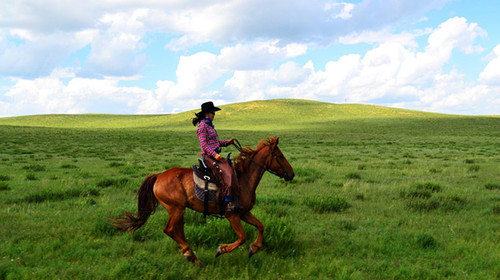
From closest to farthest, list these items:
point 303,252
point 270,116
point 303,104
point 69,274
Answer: point 69,274 → point 303,252 → point 270,116 → point 303,104

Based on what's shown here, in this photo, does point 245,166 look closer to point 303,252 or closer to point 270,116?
point 303,252

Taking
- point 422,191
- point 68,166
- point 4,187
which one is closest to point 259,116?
point 68,166

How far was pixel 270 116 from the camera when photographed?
110 meters

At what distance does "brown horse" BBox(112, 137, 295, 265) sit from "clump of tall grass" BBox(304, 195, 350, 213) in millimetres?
3482

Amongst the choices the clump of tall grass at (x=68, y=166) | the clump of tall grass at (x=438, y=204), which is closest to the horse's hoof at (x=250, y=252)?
the clump of tall grass at (x=438, y=204)

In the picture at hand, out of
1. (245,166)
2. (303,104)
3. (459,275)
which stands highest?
(303,104)

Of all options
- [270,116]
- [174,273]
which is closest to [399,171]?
[174,273]

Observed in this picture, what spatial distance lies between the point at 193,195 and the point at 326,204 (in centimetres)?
453

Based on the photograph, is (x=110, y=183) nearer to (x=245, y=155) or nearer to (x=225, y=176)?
(x=245, y=155)

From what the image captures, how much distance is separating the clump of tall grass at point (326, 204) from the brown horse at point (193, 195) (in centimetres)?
348

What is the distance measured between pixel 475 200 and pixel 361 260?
6.10 meters

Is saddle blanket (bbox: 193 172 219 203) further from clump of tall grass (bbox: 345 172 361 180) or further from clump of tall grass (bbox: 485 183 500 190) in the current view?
clump of tall grass (bbox: 485 183 500 190)

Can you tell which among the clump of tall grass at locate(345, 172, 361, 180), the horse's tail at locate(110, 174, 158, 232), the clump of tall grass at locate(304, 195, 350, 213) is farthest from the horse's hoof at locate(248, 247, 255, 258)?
the clump of tall grass at locate(345, 172, 361, 180)

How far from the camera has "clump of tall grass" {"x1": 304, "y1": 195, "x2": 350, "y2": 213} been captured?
881cm
